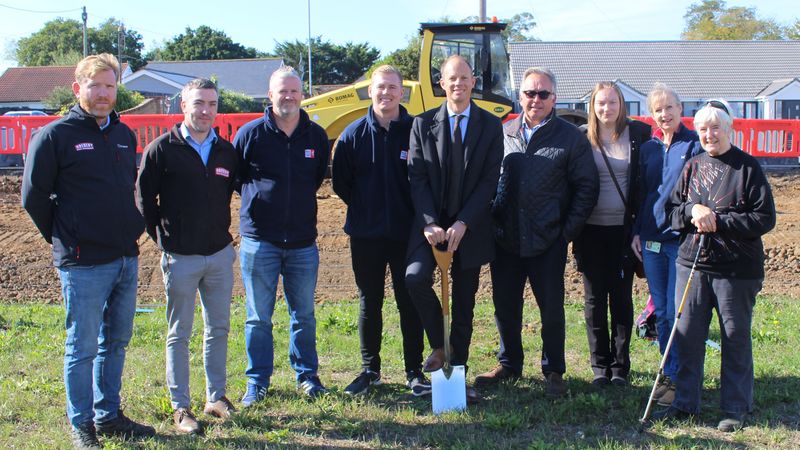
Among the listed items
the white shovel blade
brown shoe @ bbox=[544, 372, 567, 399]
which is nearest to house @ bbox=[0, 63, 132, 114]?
the white shovel blade

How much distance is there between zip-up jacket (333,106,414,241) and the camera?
5094mm

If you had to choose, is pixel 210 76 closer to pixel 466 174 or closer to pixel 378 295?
pixel 378 295

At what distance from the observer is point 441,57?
47.8ft

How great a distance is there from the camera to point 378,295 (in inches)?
208

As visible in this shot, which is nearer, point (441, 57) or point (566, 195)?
point (566, 195)

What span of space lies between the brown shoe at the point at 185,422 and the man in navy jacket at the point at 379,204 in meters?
1.10

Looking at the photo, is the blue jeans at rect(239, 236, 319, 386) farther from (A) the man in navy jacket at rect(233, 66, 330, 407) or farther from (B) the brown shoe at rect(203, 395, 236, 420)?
(B) the brown shoe at rect(203, 395, 236, 420)

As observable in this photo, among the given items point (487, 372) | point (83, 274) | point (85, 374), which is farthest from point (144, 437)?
point (487, 372)

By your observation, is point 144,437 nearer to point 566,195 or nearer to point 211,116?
point 211,116

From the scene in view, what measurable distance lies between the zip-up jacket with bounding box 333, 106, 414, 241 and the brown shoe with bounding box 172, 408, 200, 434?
61.0 inches

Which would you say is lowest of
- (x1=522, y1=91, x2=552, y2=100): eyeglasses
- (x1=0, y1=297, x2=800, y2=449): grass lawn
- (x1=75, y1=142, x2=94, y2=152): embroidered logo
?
(x1=0, y1=297, x2=800, y2=449): grass lawn

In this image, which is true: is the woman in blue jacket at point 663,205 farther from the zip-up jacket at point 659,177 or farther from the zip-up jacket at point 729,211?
the zip-up jacket at point 729,211

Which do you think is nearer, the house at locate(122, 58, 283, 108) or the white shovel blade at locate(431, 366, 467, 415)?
the white shovel blade at locate(431, 366, 467, 415)

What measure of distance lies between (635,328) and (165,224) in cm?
415
